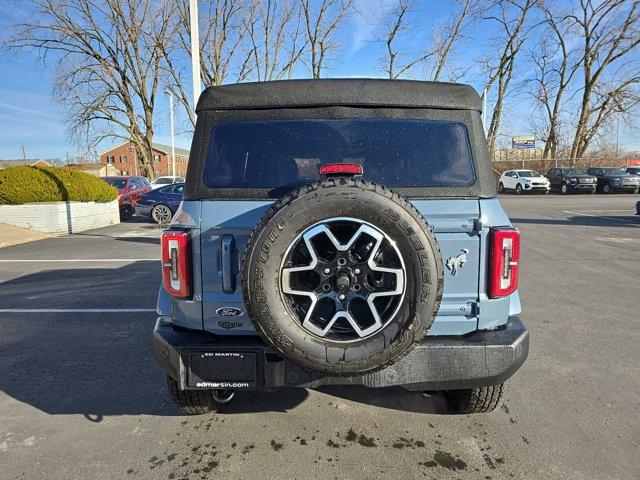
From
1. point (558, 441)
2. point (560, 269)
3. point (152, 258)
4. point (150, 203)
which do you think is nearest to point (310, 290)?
point (558, 441)

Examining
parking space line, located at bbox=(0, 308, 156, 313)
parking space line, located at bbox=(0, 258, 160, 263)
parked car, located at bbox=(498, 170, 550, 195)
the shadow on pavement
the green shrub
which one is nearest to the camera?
the shadow on pavement

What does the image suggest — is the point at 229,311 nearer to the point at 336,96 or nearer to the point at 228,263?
the point at 228,263

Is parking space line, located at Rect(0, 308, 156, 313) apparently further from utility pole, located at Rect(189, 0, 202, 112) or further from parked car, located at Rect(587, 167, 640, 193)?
parked car, located at Rect(587, 167, 640, 193)

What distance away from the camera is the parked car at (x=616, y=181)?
86.1ft

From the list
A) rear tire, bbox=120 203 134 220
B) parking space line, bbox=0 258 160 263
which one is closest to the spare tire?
parking space line, bbox=0 258 160 263

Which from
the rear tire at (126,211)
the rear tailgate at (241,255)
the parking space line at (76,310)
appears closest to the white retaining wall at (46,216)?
the rear tire at (126,211)

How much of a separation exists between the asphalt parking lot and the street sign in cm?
4199

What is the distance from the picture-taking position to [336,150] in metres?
2.49

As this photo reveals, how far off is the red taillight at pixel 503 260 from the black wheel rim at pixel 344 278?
2.08 feet

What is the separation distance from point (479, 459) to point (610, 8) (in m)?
40.6

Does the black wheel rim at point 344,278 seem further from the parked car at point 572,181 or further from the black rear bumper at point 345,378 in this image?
the parked car at point 572,181

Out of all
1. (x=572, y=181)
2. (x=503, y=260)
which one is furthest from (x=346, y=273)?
(x=572, y=181)

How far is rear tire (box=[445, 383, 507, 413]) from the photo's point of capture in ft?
9.09

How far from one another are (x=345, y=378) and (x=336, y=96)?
162cm
